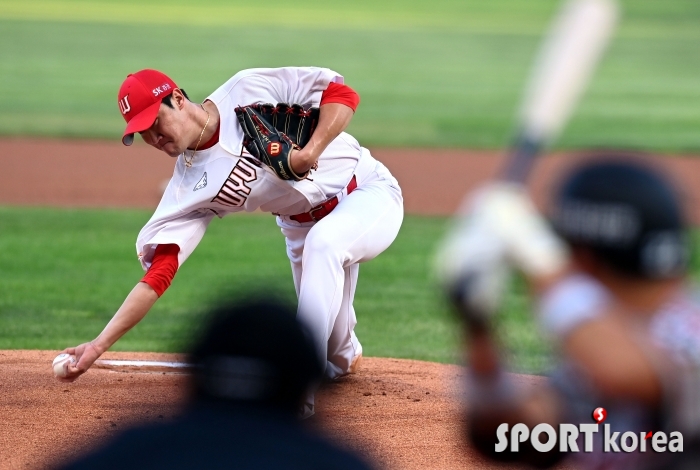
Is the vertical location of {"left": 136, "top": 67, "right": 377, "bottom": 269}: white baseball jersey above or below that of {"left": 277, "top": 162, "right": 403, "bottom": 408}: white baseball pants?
above

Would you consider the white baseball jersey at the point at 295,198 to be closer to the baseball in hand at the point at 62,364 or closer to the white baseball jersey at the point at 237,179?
the white baseball jersey at the point at 237,179

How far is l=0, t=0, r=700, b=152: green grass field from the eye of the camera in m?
16.7

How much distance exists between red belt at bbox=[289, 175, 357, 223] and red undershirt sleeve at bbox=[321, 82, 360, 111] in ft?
1.41

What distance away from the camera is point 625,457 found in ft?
7.36

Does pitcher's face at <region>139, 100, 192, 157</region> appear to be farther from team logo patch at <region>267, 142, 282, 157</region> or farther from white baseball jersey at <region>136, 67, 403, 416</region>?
team logo patch at <region>267, 142, 282, 157</region>

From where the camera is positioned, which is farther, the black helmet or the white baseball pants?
the white baseball pants

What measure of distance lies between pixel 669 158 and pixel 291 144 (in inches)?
411

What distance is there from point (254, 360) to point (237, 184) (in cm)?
309

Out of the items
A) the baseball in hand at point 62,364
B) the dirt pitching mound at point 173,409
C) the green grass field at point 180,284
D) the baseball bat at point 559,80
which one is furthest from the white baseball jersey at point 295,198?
the baseball bat at point 559,80

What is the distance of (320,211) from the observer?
5.19m

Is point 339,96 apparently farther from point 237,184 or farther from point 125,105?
point 125,105

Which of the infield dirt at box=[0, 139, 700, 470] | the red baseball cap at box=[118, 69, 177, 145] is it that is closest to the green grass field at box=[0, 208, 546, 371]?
the infield dirt at box=[0, 139, 700, 470]

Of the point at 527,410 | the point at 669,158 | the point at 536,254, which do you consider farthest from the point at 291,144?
the point at 669,158

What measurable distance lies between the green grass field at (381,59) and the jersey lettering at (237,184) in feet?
34.2
